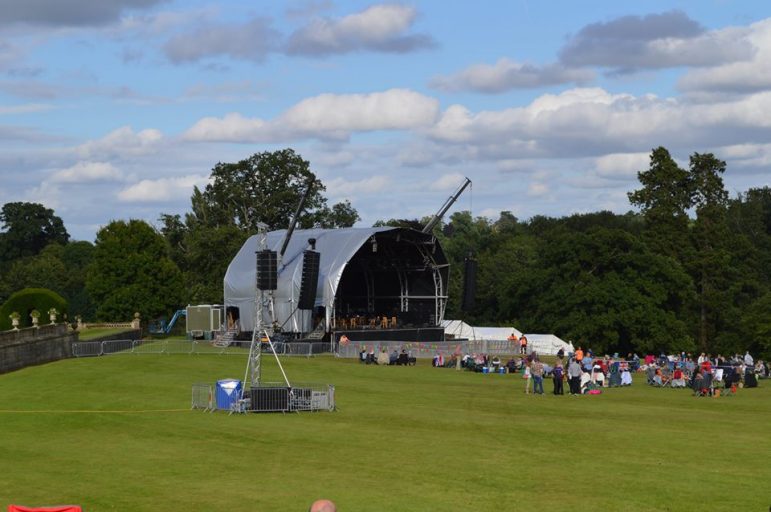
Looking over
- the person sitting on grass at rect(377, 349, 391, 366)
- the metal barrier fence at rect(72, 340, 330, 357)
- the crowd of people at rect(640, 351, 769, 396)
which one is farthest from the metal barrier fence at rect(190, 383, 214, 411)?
the metal barrier fence at rect(72, 340, 330, 357)

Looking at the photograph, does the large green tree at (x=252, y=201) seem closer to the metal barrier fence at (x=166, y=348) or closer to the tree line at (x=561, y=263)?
the tree line at (x=561, y=263)

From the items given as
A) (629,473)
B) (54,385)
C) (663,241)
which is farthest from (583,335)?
(629,473)

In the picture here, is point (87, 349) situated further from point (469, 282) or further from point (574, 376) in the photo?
point (574, 376)

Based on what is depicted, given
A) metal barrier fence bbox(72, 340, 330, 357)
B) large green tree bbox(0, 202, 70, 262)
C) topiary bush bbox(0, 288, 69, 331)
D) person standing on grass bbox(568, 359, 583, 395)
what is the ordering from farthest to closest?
large green tree bbox(0, 202, 70, 262)
topiary bush bbox(0, 288, 69, 331)
metal barrier fence bbox(72, 340, 330, 357)
person standing on grass bbox(568, 359, 583, 395)

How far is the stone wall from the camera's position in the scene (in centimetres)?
4875

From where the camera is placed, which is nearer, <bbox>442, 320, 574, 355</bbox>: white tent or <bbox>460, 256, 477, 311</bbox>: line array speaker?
<bbox>442, 320, 574, 355</bbox>: white tent

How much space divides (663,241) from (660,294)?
13854mm

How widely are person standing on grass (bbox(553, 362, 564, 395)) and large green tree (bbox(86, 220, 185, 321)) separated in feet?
165

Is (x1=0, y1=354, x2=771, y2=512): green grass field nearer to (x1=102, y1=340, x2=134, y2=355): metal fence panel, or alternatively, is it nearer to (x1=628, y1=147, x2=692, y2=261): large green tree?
(x1=102, y1=340, x2=134, y2=355): metal fence panel

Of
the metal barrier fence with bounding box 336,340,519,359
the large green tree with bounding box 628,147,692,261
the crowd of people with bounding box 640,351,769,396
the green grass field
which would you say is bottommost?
the green grass field

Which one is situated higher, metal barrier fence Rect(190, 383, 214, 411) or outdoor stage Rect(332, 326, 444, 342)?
outdoor stage Rect(332, 326, 444, 342)

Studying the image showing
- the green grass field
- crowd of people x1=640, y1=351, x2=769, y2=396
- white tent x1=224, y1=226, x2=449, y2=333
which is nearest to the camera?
the green grass field

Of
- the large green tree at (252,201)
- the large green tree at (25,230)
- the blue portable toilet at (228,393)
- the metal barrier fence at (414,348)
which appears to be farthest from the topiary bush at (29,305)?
the large green tree at (25,230)

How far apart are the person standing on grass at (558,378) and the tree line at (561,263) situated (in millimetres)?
34334
